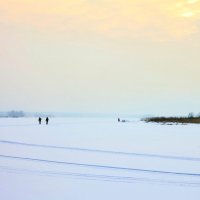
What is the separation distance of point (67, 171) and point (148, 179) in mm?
2455

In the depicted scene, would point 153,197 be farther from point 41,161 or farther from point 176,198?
point 41,161

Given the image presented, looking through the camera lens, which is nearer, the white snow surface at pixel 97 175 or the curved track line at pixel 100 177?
the white snow surface at pixel 97 175

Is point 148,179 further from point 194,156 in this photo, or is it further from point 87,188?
point 194,156

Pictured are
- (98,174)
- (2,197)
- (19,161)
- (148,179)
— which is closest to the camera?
(2,197)

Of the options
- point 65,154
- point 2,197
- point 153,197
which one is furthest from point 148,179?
point 65,154

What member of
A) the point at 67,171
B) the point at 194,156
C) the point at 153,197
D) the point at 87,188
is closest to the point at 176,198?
the point at 153,197

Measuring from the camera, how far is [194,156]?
15.9 meters

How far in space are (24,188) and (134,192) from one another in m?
2.41

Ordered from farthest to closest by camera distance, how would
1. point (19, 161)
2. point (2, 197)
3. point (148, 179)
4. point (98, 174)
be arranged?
point (19, 161), point (98, 174), point (148, 179), point (2, 197)

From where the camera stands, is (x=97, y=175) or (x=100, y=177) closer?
(x=100, y=177)

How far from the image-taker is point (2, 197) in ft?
26.0

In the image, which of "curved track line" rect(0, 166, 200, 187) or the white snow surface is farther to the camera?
"curved track line" rect(0, 166, 200, 187)

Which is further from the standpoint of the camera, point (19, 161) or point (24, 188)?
point (19, 161)

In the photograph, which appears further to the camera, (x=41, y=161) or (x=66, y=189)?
(x=41, y=161)
